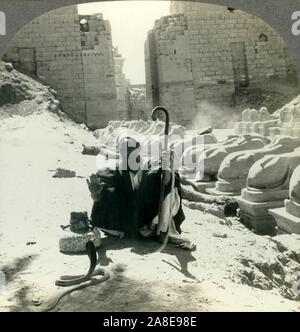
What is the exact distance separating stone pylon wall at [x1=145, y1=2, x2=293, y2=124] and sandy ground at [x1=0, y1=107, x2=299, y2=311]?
42.1 feet

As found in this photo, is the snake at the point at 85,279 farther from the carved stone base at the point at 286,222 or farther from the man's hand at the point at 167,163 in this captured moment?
the carved stone base at the point at 286,222

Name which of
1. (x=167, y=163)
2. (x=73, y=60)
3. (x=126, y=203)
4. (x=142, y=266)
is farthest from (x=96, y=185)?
(x=73, y=60)

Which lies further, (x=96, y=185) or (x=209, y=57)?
(x=209, y=57)

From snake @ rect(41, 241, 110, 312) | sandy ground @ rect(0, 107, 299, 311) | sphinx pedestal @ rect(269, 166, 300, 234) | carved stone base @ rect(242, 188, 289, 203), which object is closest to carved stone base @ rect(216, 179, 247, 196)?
sandy ground @ rect(0, 107, 299, 311)

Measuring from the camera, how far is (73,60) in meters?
18.9

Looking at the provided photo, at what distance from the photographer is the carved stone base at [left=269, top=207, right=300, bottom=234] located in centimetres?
516

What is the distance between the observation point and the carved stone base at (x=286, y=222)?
5.16 m

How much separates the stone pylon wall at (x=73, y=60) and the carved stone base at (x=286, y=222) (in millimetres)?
14101

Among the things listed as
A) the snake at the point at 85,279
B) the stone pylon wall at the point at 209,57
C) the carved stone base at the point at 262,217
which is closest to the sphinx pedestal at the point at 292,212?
the carved stone base at the point at 262,217

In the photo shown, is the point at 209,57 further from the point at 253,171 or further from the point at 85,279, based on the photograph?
the point at 85,279

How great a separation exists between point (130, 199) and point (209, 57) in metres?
15.8

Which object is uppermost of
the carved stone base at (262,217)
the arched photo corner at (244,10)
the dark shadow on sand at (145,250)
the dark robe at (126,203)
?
the arched photo corner at (244,10)

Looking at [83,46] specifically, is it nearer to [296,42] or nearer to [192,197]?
[192,197]
